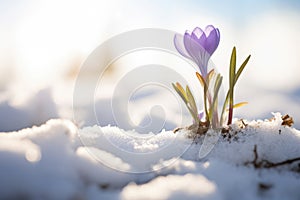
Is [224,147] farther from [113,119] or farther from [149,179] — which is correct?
[113,119]

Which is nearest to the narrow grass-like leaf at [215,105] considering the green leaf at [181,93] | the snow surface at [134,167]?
the green leaf at [181,93]

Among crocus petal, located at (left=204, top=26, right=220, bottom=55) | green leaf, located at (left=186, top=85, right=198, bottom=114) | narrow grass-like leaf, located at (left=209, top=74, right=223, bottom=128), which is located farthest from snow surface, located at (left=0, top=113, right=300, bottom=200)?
crocus petal, located at (left=204, top=26, right=220, bottom=55)

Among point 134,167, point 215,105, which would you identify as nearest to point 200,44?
point 215,105

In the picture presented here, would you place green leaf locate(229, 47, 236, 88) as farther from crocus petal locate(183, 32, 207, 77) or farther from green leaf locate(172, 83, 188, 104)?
green leaf locate(172, 83, 188, 104)

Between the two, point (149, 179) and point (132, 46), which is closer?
point (149, 179)

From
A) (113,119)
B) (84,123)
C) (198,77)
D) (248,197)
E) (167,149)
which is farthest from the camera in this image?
(198,77)

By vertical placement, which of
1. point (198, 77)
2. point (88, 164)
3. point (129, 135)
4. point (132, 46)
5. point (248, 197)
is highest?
point (132, 46)

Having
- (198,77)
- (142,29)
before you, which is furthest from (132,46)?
(198,77)
